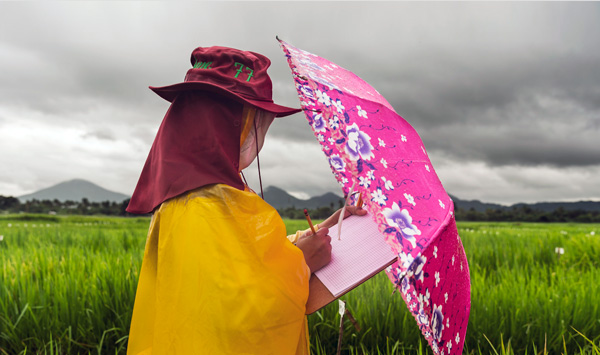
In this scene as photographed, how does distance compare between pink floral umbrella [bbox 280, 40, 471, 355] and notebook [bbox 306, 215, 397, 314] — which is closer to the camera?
pink floral umbrella [bbox 280, 40, 471, 355]

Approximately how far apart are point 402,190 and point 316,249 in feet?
1.44

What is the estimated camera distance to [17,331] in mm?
2889

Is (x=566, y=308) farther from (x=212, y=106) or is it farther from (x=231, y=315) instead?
(x=212, y=106)

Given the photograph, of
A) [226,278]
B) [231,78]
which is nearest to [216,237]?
[226,278]

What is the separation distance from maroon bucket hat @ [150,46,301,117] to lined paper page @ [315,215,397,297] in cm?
60

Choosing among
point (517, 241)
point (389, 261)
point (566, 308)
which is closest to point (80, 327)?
point (389, 261)

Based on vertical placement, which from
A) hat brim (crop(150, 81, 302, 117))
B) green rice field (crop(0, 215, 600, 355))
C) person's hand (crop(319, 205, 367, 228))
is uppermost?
hat brim (crop(150, 81, 302, 117))

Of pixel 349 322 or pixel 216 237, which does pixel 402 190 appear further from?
pixel 349 322

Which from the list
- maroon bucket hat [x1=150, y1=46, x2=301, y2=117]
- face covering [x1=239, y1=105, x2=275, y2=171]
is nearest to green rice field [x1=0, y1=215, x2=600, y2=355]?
face covering [x1=239, y1=105, x2=275, y2=171]

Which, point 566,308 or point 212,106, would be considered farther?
point 566,308

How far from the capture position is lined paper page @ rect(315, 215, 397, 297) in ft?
5.01

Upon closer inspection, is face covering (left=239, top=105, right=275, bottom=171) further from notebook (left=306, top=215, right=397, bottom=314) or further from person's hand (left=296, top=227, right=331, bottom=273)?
notebook (left=306, top=215, right=397, bottom=314)

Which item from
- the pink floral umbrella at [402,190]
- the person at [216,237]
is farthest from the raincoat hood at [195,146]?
the pink floral umbrella at [402,190]

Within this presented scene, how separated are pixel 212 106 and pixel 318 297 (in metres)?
0.87
